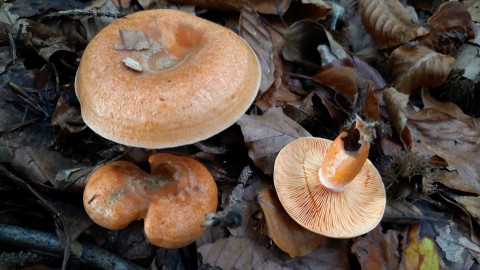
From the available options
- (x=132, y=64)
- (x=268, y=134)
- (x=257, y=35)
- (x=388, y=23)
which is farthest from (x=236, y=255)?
(x=388, y=23)

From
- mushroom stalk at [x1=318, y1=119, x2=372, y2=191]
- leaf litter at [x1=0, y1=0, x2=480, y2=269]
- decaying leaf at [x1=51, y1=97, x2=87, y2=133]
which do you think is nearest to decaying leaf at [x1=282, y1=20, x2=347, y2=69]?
leaf litter at [x1=0, y1=0, x2=480, y2=269]

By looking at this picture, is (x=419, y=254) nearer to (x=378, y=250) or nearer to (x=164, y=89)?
(x=378, y=250)

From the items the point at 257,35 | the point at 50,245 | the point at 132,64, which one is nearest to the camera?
the point at 132,64

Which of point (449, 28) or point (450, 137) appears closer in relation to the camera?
point (450, 137)

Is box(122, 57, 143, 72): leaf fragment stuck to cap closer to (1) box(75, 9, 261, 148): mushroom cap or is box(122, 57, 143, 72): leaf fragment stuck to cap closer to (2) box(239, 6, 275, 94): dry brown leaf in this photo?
(1) box(75, 9, 261, 148): mushroom cap

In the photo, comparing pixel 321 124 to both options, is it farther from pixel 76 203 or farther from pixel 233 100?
pixel 76 203

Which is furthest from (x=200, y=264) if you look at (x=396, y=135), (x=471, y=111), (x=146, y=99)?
(x=471, y=111)

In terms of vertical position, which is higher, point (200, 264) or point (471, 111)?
point (471, 111)
